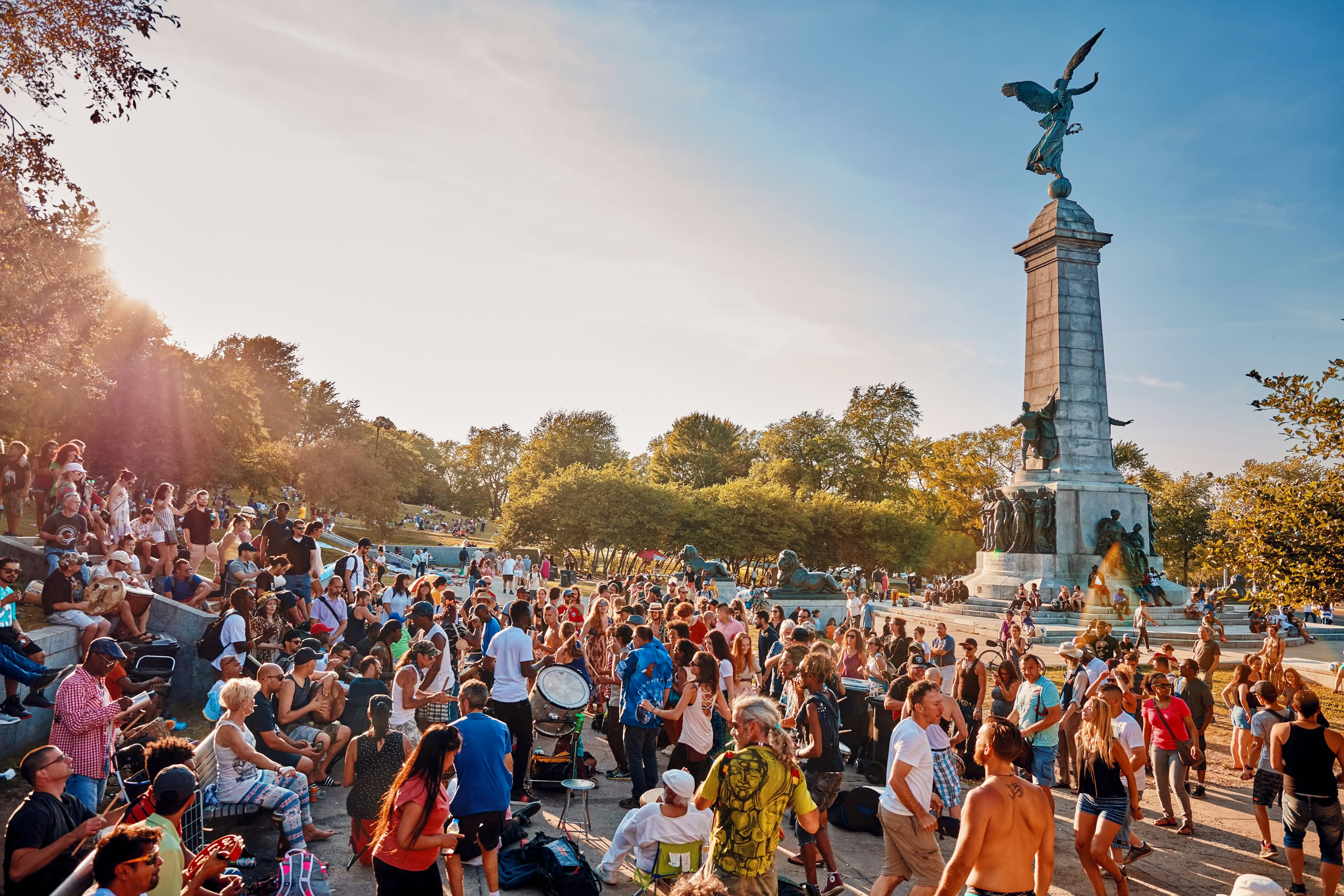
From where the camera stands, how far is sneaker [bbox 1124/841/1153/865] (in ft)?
20.8

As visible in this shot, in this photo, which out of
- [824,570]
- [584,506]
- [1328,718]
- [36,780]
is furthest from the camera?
[824,570]

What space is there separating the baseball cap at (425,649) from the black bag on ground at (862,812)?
13.0 ft

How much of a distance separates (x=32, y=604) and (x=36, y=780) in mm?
7893

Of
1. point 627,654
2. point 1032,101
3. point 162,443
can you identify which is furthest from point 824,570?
point 627,654

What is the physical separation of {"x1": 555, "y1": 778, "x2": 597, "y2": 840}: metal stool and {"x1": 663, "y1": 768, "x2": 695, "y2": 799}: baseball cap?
1.75 meters

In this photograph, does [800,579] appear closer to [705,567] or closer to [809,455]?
[705,567]

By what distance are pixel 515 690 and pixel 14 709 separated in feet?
15.8

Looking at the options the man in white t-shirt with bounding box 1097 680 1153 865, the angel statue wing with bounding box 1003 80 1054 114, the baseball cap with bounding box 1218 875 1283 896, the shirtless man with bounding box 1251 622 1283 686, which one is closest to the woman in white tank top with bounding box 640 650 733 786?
the man in white t-shirt with bounding box 1097 680 1153 865

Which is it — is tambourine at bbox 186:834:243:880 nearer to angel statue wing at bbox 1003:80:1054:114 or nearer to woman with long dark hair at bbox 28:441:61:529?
woman with long dark hair at bbox 28:441:61:529

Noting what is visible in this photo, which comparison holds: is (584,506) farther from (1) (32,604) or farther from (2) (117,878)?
(2) (117,878)

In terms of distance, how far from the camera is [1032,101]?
28266mm

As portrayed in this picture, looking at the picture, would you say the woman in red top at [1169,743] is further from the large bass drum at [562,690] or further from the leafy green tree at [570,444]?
the leafy green tree at [570,444]

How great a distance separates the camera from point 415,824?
396cm

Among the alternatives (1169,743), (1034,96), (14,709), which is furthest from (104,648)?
(1034,96)
